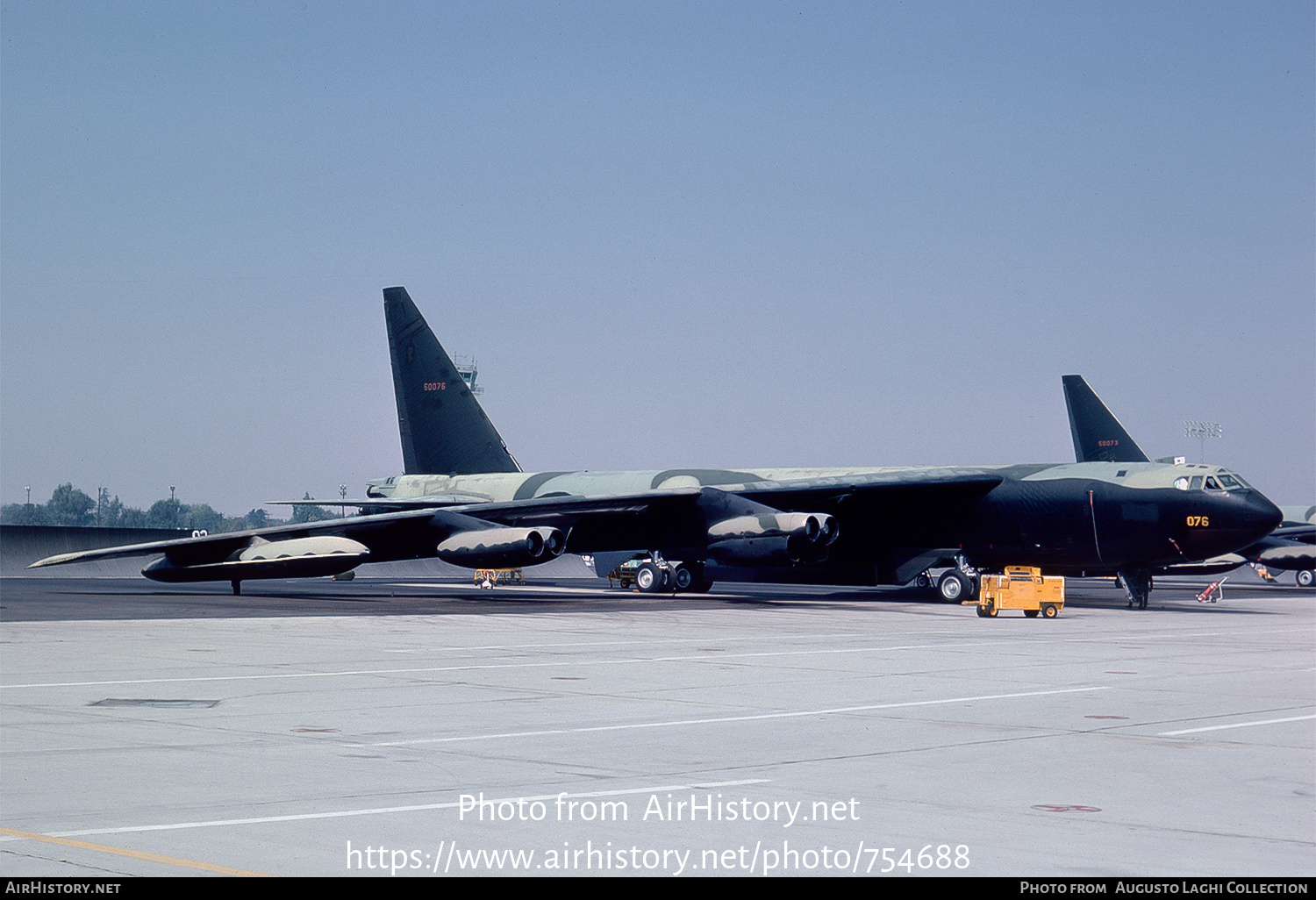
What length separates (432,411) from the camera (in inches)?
1631

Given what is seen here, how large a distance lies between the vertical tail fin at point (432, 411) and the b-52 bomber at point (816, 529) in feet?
11.1

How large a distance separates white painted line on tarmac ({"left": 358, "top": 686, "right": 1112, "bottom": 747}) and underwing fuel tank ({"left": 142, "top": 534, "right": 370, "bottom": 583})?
2020 cm

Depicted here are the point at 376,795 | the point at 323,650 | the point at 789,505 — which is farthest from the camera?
the point at 789,505

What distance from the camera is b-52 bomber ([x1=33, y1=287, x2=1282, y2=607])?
29.6 m

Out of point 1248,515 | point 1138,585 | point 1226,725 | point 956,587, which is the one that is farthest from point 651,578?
point 1226,725

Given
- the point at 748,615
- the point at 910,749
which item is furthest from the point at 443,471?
the point at 910,749

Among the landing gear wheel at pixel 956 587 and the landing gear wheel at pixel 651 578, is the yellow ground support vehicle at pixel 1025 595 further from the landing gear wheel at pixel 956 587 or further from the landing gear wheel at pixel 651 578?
the landing gear wheel at pixel 651 578

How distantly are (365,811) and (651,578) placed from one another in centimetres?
3104

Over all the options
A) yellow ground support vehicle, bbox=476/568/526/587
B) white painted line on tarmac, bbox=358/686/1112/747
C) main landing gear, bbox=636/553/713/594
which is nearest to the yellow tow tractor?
yellow ground support vehicle, bbox=476/568/526/587

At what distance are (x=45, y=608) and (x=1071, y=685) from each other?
18.9 meters

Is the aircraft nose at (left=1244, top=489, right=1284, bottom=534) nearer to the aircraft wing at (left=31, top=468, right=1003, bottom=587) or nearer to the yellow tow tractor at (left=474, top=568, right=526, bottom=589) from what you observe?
the aircraft wing at (left=31, top=468, right=1003, bottom=587)

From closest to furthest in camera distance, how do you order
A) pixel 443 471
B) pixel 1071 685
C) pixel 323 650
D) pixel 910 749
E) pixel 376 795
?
pixel 376 795 < pixel 910 749 < pixel 1071 685 < pixel 323 650 < pixel 443 471
